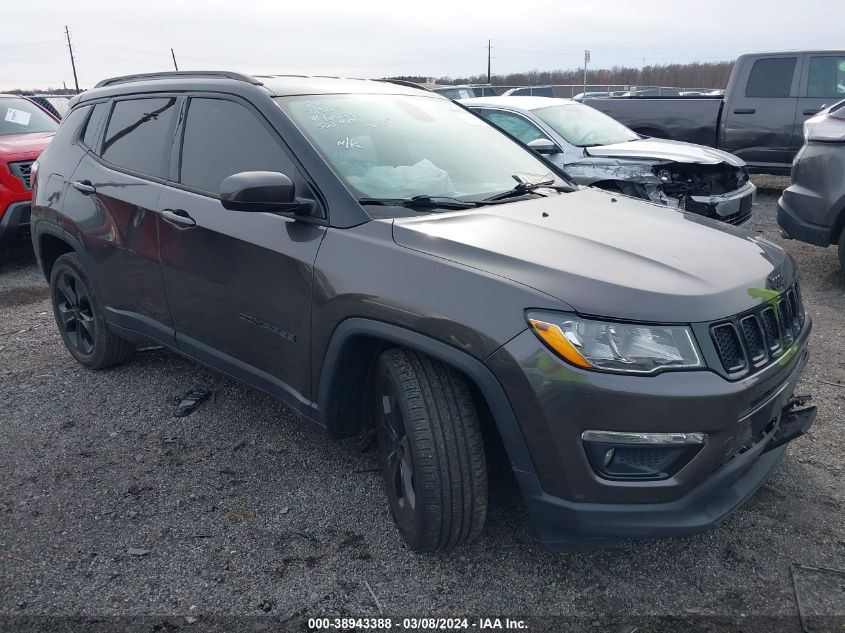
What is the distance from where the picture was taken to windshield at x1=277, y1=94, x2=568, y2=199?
2.95m

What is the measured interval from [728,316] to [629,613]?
104 centimetres

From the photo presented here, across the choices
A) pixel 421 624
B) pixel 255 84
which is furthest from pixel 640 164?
pixel 421 624

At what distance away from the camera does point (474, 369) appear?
223 centimetres

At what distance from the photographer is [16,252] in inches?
338

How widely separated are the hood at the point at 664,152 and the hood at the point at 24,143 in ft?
19.2

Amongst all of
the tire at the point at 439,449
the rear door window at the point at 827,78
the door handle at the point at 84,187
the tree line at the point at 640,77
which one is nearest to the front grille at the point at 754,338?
the tire at the point at 439,449

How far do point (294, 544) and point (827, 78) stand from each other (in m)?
9.72

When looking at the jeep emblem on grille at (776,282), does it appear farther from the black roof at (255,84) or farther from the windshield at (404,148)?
the black roof at (255,84)

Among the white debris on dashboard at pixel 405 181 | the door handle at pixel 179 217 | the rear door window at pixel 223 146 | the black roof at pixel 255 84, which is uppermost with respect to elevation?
the black roof at pixel 255 84

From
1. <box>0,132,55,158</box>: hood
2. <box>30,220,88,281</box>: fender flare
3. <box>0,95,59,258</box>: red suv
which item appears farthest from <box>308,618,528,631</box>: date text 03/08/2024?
<box>0,132,55,158</box>: hood

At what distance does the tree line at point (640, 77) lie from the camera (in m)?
41.5

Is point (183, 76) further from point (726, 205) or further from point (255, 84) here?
point (726, 205)

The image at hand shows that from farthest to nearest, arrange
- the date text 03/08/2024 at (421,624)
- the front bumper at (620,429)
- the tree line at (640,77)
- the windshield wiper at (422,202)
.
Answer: the tree line at (640,77) < the windshield wiper at (422,202) < the date text 03/08/2024 at (421,624) < the front bumper at (620,429)

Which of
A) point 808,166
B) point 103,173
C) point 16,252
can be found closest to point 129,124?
point 103,173
